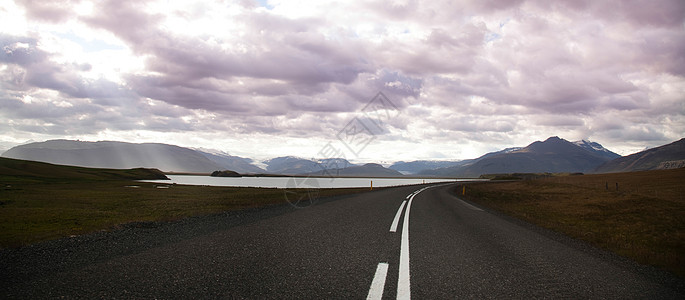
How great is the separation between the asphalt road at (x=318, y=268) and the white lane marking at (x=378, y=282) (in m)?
0.02

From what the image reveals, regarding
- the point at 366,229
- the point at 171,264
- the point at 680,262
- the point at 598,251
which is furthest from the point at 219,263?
the point at 680,262

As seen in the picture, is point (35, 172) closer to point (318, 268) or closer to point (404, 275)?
point (318, 268)

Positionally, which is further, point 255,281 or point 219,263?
point 219,263

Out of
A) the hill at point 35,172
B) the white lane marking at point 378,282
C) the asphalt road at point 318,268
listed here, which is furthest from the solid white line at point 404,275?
the hill at point 35,172

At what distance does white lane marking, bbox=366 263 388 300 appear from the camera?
4745 mm

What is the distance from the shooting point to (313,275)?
18.6ft

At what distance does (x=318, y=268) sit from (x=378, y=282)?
4.15 ft

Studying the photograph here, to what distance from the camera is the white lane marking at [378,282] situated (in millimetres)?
4745

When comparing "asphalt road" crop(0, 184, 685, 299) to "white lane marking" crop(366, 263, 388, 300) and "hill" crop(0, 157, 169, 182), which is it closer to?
"white lane marking" crop(366, 263, 388, 300)

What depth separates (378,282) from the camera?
17.5ft

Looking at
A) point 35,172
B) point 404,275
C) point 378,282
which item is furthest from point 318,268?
point 35,172

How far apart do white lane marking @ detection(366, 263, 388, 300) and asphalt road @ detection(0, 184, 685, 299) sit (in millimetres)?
16

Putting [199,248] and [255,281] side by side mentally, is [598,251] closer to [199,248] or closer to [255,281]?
[255,281]

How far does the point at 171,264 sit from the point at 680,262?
11.1 meters
